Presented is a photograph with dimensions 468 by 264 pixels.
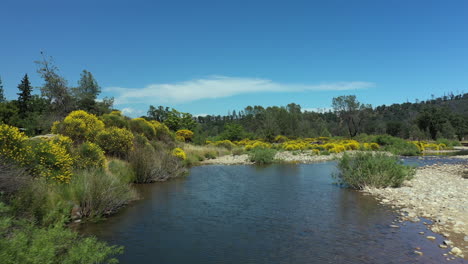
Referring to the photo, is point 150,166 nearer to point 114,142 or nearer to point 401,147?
point 114,142

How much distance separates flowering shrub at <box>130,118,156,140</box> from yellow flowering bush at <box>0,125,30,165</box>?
17.2 metres

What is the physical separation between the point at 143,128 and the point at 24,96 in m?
35.7

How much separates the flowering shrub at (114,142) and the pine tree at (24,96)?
3773 centimetres

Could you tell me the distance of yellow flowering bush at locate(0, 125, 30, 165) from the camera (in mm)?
9465

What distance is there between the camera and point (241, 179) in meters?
19.3

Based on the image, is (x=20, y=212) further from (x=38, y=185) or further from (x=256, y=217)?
(x=256, y=217)

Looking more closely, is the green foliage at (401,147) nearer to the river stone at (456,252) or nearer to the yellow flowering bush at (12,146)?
the river stone at (456,252)

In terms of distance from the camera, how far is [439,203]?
11562 mm

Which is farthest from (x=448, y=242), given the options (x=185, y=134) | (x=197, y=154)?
(x=185, y=134)

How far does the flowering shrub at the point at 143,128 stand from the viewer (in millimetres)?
27584

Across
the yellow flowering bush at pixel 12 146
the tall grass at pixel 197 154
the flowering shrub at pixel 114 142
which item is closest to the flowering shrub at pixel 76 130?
the flowering shrub at pixel 114 142

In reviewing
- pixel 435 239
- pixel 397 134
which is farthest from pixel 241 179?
pixel 397 134

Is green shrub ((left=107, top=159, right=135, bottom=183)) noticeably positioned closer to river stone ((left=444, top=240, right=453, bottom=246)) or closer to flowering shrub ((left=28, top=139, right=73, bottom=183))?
flowering shrub ((left=28, top=139, right=73, bottom=183))

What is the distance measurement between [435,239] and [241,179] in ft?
39.4
